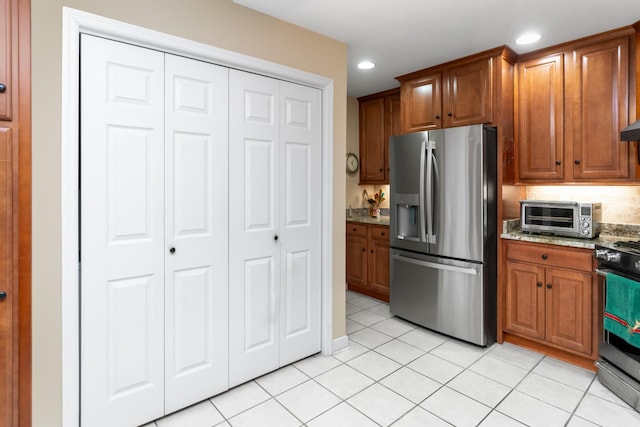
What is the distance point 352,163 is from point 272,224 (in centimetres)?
245

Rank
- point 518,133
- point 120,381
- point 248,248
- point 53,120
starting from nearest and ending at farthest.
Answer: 1. point 53,120
2. point 120,381
3. point 248,248
4. point 518,133

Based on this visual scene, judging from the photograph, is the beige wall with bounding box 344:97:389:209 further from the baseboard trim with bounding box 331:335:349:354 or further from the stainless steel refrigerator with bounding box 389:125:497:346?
the baseboard trim with bounding box 331:335:349:354

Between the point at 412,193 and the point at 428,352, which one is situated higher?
the point at 412,193

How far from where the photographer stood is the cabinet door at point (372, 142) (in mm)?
4359

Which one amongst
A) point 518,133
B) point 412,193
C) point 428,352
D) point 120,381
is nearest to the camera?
point 120,381

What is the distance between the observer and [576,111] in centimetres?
277

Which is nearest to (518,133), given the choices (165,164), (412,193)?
(412,193)

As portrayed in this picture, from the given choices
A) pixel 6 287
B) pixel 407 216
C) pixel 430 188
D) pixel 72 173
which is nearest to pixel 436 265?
pixel 407 216

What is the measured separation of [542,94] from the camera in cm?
293

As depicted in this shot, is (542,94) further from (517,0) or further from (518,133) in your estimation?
(517,0)

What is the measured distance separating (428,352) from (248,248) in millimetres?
1738

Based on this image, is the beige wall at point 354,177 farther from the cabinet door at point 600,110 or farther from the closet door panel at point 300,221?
the cabinet door at point 600,110

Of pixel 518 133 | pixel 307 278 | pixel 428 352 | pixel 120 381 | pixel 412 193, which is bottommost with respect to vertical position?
pixel 428 352

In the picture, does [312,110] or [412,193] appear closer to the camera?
[312,110]
